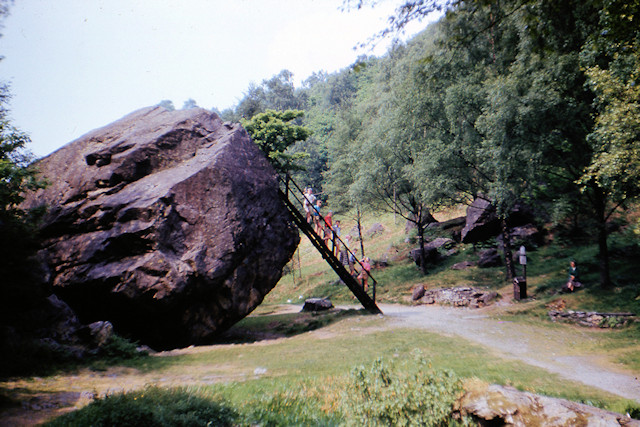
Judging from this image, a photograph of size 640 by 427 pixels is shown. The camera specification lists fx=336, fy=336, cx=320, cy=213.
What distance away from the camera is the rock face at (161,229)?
36.3 ft

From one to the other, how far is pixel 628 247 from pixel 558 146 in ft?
28.3

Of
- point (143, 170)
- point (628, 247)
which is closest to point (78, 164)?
point (143, 170)

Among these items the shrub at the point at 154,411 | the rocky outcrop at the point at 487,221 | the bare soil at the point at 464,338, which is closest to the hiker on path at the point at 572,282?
the bare soil at the point at 464,338

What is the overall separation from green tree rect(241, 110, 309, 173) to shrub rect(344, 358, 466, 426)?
66.5 feet

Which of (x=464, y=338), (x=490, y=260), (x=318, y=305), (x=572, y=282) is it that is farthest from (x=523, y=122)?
(x=318, y=305)

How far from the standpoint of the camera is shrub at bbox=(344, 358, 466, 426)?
4918mm

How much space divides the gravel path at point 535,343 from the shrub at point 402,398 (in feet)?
14.2

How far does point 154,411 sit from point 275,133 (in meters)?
22.5

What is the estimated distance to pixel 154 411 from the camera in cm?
443

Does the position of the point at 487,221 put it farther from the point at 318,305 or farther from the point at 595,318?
the point at 318,305

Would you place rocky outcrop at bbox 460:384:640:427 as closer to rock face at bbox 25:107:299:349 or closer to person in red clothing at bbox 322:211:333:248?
rock face at bbox 25:107:299:349

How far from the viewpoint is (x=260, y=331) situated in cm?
1529

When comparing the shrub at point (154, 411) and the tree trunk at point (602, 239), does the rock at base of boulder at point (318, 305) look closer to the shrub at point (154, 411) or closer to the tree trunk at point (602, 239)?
the tree trunk at point (602, 239)

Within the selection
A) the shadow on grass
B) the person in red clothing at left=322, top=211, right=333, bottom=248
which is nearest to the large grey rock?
the person in red clothing at left=322, top=211, right=333, bottom=248
